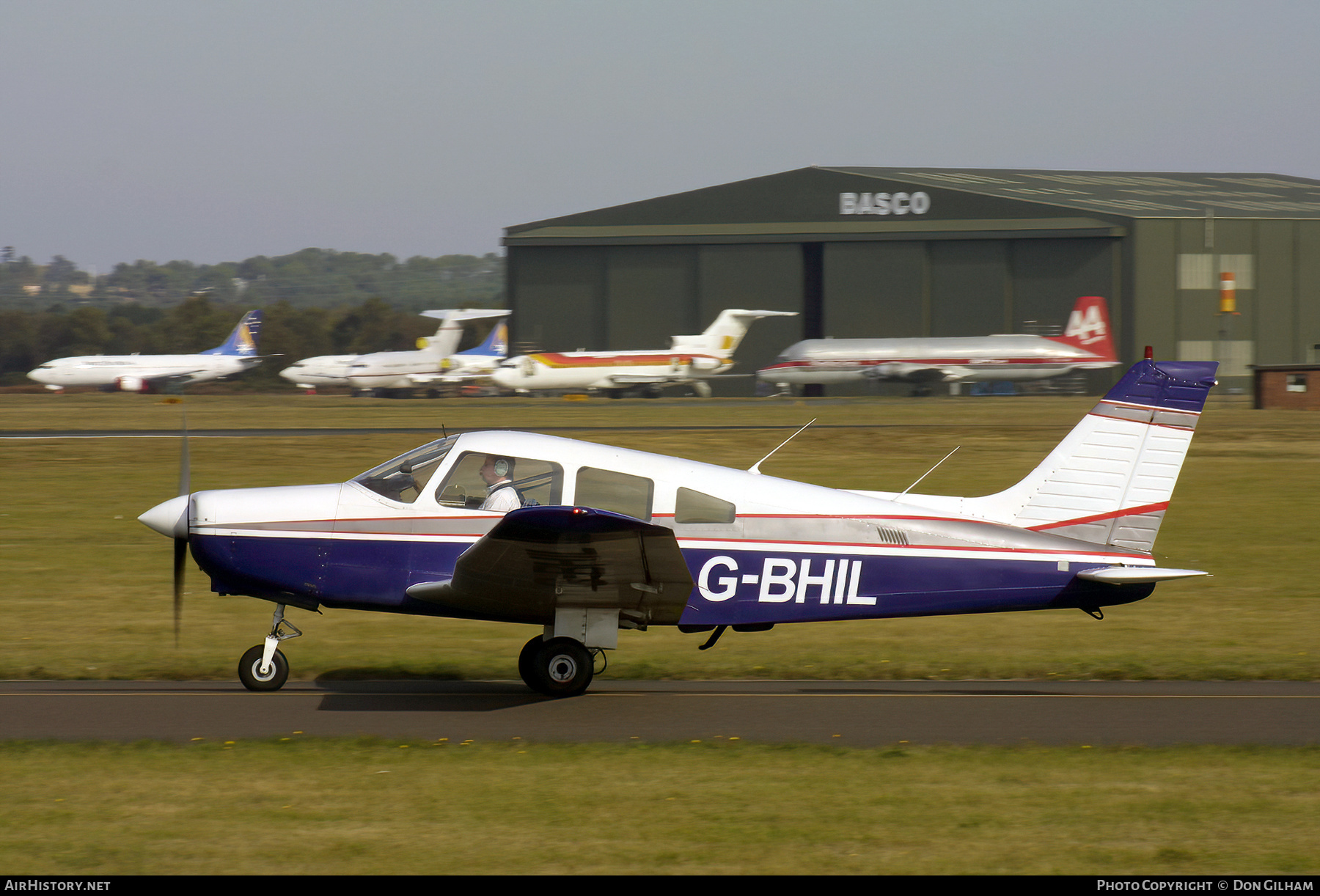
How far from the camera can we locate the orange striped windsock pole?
215ft

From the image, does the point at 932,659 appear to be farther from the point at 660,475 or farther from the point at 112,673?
the point at 112,673

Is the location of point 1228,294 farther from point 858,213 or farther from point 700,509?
point 700,509

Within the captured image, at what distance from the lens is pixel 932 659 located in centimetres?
1155

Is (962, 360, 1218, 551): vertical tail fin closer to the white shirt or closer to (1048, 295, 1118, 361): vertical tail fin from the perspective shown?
the white shirt

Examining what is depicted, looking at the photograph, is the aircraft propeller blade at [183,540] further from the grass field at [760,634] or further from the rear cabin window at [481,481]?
the rear cabin window at [481,481]

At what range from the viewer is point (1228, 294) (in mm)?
65625

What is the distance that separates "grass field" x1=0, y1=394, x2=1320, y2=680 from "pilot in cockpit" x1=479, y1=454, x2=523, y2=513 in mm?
2029

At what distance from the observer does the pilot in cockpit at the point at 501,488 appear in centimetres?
933

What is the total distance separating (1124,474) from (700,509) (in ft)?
10.7

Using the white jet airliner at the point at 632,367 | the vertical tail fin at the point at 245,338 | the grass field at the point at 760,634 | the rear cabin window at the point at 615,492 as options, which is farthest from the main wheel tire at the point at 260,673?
the vertical tail fin at the point at 245,338

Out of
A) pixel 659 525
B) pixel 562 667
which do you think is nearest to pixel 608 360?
pixel 562 667

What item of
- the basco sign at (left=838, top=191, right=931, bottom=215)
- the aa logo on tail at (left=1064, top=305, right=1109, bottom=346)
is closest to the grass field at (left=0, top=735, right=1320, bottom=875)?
the aa logo on tail at (left=1064, top=305, right=1109, bottom=346)

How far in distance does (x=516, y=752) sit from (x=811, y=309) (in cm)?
6665

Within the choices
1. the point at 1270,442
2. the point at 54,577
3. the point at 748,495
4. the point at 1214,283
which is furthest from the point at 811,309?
the point at 748,495
